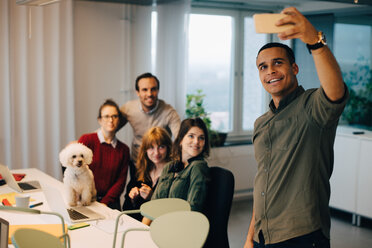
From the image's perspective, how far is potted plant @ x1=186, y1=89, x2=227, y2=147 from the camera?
5199 mm

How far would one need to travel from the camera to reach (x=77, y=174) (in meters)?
2.82

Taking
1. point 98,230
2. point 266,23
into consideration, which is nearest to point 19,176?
point 98,230

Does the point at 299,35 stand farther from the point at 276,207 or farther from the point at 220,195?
the point at 220,195

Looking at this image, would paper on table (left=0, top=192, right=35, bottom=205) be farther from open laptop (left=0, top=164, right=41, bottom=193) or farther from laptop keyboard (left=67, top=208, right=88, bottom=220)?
laptop keyboard (left=67, top=208, right=88, bottom=220)

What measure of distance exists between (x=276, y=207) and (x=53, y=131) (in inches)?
125

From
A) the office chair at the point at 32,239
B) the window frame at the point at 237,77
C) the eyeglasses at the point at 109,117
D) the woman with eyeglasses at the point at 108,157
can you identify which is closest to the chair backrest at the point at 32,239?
the office chair at the point at 32,239

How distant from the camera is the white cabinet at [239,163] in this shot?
536cm

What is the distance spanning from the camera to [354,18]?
5.13 meters

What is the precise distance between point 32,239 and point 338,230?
149 inches

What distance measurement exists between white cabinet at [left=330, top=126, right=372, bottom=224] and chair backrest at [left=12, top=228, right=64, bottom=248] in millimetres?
3820

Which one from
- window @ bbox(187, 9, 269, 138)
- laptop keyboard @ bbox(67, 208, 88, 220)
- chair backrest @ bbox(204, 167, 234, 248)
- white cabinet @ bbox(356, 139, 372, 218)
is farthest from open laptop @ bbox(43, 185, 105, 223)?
window @ bbox(187, 9, 269, 138)

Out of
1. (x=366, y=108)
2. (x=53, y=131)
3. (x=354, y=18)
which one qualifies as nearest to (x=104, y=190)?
(x=53, y=131)

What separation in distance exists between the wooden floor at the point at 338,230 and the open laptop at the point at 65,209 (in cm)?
164

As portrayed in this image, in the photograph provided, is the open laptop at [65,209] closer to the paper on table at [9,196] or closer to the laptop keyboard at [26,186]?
the paper on table at [9,196]
